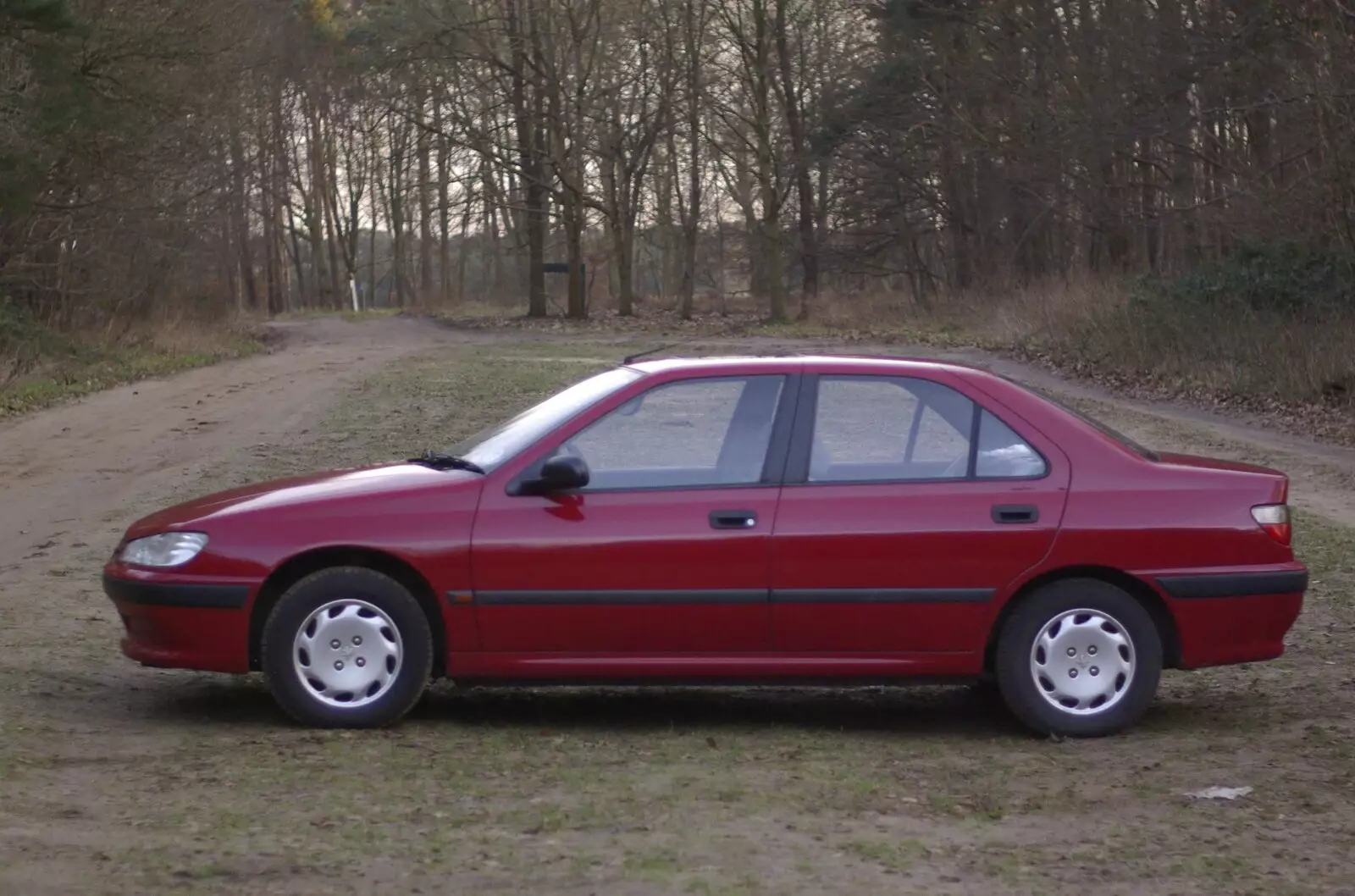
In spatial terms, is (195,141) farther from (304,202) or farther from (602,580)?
(304,202)

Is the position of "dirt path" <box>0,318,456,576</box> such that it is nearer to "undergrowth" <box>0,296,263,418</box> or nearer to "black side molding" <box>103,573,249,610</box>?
"undergrowth" <box>0,296,263,418</box>

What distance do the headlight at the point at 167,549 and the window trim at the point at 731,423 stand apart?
1.23 meters

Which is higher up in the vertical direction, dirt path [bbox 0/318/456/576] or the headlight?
the headlight

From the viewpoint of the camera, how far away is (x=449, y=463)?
7000 mm

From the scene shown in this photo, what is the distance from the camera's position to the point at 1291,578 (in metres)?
6.73

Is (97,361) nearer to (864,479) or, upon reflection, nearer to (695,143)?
(864,479)

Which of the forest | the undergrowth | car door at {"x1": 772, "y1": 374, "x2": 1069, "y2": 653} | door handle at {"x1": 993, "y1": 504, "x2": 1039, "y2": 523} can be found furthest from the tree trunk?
door handle at {"x1": 993, "y1": 504, "x2": 1039, "y2": 523}

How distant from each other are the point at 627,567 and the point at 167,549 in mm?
1809

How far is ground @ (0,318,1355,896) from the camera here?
475cm

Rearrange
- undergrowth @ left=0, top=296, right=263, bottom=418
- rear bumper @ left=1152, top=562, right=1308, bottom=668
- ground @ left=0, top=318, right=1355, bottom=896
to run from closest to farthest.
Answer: ground @ left=0, top=318, right=1355, bottom=896
rear bumper @ left=1152, top=562, right=1308, bottom=668
undergrowth @ left=0, top=296, right=263, bottom=418

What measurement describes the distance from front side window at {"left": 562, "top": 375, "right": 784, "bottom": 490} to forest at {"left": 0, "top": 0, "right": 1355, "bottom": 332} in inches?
644

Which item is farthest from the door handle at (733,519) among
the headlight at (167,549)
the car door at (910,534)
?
the headlight at (167,549)

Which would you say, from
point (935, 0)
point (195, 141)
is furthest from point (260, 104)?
point (935, 0)

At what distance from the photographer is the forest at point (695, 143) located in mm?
25234
